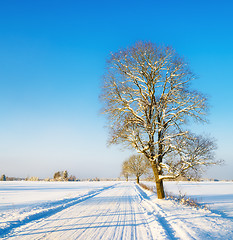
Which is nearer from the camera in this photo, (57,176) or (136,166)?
(136,166)

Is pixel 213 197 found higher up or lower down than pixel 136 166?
lower down

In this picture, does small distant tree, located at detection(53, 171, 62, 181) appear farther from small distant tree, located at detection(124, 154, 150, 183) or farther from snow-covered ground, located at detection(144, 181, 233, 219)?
snow-covered ground, located at detection(144, 181, 233, 219)

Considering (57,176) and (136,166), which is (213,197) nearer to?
(136,166)

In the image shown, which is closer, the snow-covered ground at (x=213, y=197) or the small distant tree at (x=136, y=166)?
the snow-covered ground at (x=213, y=197)

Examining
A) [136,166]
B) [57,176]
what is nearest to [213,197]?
[136,166]

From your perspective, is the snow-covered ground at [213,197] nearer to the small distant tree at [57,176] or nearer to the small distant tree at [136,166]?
the small distant tree at [136,166]

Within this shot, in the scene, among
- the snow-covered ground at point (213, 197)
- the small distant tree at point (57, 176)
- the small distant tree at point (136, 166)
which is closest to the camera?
the snow-covered ground at point (213, 197)

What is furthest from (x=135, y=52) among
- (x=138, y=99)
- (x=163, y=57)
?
(x=138, y=99)

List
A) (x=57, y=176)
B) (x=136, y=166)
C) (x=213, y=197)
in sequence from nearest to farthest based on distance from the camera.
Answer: (x=213, y=197) → (x=136, y=166) → (x=57, y=176)

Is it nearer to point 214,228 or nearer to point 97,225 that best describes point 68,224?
point 97,225

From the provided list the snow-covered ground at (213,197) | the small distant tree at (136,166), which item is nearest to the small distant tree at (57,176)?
the small distant tree at (136,166)

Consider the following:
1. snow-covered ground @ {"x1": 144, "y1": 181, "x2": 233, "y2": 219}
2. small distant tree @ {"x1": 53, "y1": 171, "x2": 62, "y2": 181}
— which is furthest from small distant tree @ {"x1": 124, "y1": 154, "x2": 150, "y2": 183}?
small distant tree @ {"x1": 53, "y1": 171, "x2": 62, "y2": 181}

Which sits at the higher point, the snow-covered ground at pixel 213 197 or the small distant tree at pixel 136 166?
the small distant tree at pixel 136 166

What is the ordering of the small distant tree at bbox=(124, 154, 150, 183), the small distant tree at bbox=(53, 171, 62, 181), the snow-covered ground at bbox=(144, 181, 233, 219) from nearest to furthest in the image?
the snow-covered ground at bbox=(144, 181, 233, 219) < the small distant tree at bbox=(124, 154, 150, 183) < the small distant tree at bbox=(53, 171, 62, 181)
